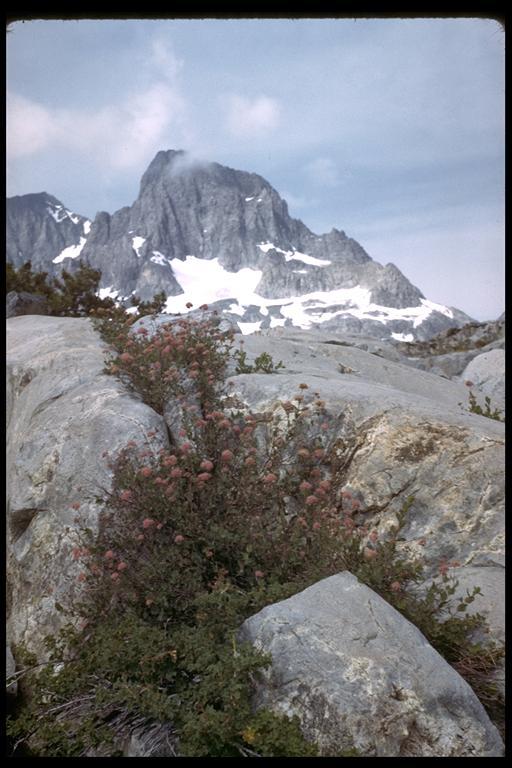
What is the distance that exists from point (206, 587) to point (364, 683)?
1.54 metres

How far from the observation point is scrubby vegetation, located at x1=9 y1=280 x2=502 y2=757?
338cm

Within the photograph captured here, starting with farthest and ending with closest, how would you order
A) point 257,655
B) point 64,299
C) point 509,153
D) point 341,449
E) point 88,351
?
point 64,299, point 88,351, point 341,449, point 257,655, point 509,153

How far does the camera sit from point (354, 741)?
296cm

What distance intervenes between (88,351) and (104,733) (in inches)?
200

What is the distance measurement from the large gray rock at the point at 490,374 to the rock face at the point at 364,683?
715 centimetres

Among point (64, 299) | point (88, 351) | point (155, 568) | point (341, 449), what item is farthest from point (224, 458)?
point (64, 299)

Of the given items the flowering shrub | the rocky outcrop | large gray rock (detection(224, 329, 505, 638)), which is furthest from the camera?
the rocky outcrop

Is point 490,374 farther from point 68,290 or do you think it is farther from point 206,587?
point 68,290

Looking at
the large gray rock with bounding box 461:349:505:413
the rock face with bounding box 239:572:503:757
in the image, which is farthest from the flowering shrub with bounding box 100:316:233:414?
the large gray rock with bounding box 461:349:505:413

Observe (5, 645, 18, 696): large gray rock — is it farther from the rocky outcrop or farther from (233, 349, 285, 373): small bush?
the rocky outcrop

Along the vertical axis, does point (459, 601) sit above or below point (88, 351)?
below

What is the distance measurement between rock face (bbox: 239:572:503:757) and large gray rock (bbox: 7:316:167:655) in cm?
201

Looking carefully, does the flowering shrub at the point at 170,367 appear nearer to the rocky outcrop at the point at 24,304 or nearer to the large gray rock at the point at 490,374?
the large gray rock at the point at 490,374

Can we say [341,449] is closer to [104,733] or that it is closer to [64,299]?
[104,733]
